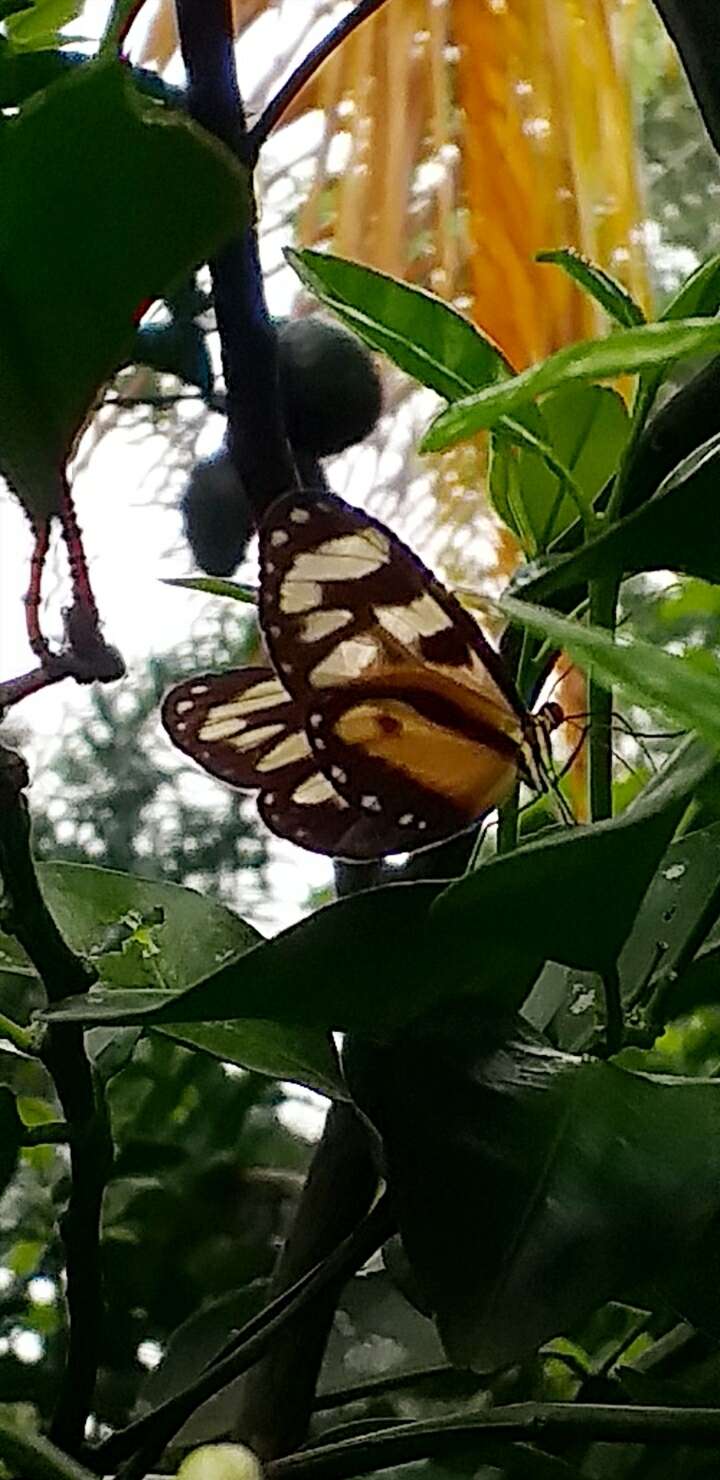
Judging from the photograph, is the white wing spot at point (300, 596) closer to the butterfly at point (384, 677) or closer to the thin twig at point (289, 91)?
the butterfly at point (384, 677)

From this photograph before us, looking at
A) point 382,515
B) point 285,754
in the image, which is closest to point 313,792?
point 285,754

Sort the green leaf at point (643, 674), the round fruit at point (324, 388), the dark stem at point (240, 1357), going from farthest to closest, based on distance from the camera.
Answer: the round fruit at point (324, 388)
the dark stem at point (240, 1357)
the green leaf at point (643, 674)

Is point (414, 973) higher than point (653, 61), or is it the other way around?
point (653, 61)

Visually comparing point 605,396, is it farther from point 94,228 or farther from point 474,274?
point 474,274

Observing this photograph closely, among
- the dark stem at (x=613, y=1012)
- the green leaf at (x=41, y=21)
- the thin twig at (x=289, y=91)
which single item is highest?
the green leaf at (x=41, y=21)

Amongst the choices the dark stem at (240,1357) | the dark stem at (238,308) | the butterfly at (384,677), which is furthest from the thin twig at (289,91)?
the dark stem at (240,1357)

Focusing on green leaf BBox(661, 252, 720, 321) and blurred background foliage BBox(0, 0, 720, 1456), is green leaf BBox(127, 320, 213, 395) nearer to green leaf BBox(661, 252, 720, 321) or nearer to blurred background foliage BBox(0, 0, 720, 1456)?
blurred background foliage BBox(0, 0, 720, 1456)

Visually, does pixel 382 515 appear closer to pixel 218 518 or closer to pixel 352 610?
pixel 218 518

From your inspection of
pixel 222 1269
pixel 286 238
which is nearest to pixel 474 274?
pixel 286 238
